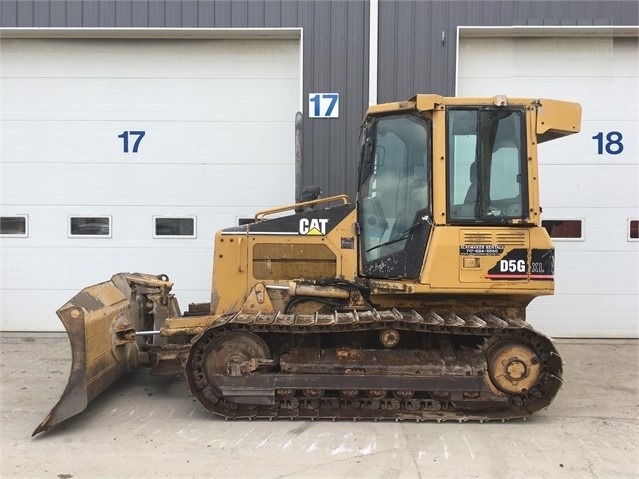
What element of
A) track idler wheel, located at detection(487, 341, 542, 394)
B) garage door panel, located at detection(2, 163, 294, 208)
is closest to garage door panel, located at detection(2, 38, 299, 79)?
garage door panel, located at detection(2, 163, 294, 208)

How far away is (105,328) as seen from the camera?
4406 millimetres

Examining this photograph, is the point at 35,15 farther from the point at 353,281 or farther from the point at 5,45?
the point at 353,281

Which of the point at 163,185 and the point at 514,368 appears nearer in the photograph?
the point at 514,368

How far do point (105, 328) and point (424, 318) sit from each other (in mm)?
2925

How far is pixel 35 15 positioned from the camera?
7.34 m

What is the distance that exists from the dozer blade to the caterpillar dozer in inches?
0.7

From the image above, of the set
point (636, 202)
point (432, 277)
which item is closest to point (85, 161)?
Answer: point (432, 277)

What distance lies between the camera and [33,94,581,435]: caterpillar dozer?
4.16 metres

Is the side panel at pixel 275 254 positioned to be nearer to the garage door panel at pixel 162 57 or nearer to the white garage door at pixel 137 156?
the white garage door at pixel 137 156

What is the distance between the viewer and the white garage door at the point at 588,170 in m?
7.41

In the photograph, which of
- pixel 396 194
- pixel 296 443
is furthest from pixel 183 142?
pixel 296 443

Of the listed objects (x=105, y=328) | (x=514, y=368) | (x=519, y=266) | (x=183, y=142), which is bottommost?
(x=514, y=368)

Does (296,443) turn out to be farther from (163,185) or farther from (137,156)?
(137,156)

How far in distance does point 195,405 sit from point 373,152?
9.72 feet
